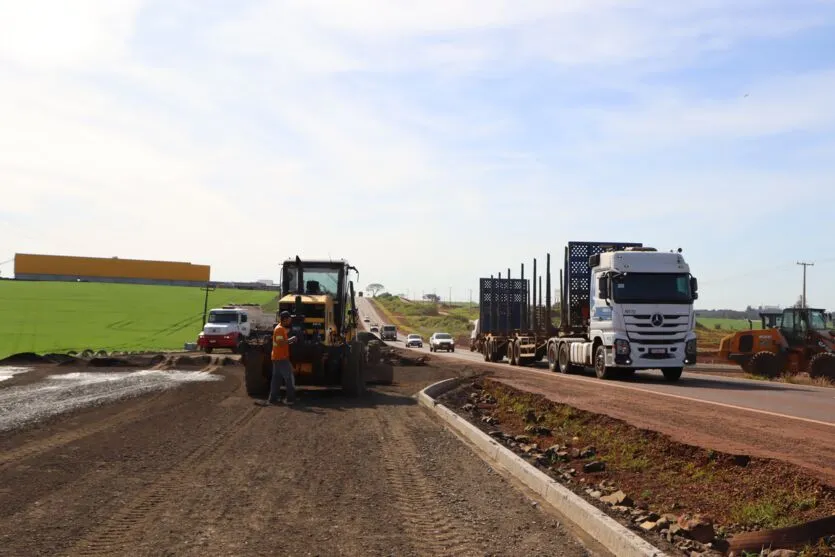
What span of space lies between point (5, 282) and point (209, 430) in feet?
387

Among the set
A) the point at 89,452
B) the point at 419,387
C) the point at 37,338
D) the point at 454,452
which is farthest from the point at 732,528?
the point at 37,338

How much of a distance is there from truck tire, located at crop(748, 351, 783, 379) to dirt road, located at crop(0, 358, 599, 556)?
1976 cm

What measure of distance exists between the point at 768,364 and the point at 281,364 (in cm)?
1987

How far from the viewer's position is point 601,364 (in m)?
27.2

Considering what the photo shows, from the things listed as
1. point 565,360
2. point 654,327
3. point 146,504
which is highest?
point 654,327

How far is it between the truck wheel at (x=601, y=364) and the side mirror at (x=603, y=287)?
1.67 meters

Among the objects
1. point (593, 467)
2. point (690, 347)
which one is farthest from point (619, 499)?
point (690, 347)

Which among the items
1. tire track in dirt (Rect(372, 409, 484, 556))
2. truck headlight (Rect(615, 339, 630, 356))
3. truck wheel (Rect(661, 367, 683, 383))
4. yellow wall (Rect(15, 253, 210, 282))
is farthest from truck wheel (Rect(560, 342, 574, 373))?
yellow wall (Rect(15, 253, 210, 282))

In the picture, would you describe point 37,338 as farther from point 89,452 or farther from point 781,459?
point 781,459

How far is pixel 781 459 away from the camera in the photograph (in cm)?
1055

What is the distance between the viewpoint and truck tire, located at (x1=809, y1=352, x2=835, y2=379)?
2891 cm

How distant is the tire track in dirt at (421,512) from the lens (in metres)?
6.81

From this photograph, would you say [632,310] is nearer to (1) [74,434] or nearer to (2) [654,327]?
(2) [654,327]

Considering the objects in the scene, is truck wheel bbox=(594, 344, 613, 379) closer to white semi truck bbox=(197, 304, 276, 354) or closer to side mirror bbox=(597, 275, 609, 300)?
side mirror bbox=(597, 275, 609, 300)
